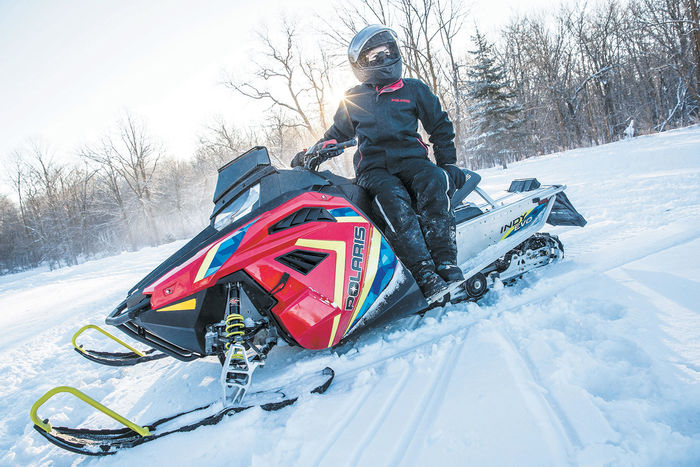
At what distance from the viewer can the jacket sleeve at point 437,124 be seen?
259 cm

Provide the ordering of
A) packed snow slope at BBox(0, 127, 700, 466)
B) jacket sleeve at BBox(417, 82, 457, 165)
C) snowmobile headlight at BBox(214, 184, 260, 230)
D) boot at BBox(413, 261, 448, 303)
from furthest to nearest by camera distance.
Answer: jacket sleeve at BBox(417, 82, 457, 165) < boot at BBox(413, 261, 448, 303) < snowmobile headlight at BBox(214, 184, 260, 230) < packed snow slope at BBox(0, 127, 700, 466)

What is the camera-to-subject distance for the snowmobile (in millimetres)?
1619

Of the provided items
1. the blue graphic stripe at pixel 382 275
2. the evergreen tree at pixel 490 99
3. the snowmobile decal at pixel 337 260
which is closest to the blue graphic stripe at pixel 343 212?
the snowmobile decal at pixel 337 260

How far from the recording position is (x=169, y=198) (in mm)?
34625

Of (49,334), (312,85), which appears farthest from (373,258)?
(312,85)

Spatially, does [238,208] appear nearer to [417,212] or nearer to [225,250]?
[225,250]

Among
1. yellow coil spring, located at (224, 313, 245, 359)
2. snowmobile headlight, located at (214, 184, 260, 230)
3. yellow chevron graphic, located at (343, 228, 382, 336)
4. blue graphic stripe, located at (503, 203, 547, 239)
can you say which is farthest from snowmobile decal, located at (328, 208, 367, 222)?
blue graphic stripe, located at (503, 203, 547, 239)

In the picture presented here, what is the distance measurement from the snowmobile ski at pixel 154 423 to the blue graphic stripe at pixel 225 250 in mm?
684

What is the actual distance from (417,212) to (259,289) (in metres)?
1.24

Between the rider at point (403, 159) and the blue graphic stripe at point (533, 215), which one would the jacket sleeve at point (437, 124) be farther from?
the blue graphic stripe at point (533, 215)

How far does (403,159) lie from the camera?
2469 mm

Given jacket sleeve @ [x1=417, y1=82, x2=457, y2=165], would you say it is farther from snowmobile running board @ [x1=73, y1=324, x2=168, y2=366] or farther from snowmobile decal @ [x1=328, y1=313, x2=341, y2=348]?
snowmobile running board @ [x1=73, y1=324, x2=168, y2=366]

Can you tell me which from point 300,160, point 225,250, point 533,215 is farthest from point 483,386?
point 533,215

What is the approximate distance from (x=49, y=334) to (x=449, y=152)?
440 centimetres
